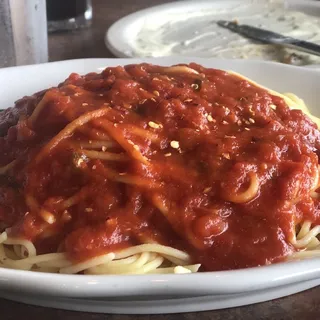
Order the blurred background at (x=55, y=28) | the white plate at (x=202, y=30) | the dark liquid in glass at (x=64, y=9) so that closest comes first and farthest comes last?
the blurred background at (x=55, y=28)
the white plate at (x=202, y=30)
the dark liquid in glass at (x=64, y=9)

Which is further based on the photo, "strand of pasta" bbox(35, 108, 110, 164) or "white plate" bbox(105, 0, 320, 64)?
"white plate" bbox(105, 0, 320, 64)

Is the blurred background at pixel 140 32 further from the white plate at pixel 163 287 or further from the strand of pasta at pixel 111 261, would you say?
the white plate at pixel 163 287

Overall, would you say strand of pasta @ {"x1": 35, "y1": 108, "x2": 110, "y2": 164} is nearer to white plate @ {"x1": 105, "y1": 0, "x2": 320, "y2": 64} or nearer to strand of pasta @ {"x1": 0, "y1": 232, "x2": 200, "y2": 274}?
strand of pasta @ {"x1": 0, "y1": 232, "x2": 200, "y2": 274}

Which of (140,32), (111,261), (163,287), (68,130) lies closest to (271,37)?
(140,32)

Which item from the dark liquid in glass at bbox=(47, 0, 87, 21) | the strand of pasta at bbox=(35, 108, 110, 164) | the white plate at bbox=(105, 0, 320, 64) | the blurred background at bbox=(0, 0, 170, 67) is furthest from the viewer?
the dark liquid in glass at bbox=(47, 0, 87, 21)

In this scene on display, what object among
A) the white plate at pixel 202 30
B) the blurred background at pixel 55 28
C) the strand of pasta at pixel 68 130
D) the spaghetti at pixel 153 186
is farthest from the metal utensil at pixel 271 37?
the strand of pasta at pixel 68 130

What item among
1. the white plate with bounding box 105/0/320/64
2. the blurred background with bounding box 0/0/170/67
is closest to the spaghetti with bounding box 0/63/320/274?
the blurred background with bounding box 0/0/170/67
